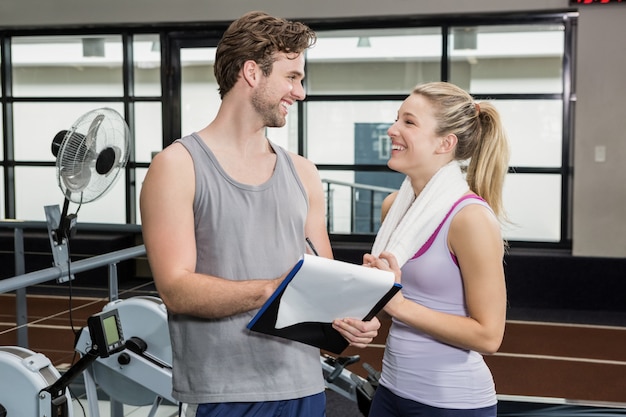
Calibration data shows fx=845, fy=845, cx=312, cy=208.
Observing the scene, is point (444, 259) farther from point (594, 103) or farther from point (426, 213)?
point (594, 103)

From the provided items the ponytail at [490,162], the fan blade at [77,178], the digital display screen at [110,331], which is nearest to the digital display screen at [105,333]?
the digital display screen at [110,331]

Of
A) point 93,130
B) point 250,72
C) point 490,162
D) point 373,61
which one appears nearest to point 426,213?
point 490,162

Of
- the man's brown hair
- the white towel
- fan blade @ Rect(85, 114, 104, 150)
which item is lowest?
the white towel

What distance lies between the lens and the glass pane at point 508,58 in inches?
280

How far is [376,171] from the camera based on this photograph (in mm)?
7621

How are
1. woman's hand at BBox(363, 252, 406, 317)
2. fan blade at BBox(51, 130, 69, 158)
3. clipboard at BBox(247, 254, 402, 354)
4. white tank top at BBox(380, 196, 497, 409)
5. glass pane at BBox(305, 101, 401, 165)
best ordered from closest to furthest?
clipboard at BBox(247, 254, 402, 354)
woman's hand at BBox(363, 252, 406, 317)
white tank top at BBox(380, 196, 497, 409)
fan blade at BBox(51, 130, 69, 158)
glass pane at BBox(305, 101, 401, 165)

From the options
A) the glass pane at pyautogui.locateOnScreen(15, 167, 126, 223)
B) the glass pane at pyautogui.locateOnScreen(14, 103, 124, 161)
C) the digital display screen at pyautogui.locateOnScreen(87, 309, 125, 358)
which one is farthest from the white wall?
the digital display screen at pyautogui.locateOnScreen(87, 309, 125, 358)

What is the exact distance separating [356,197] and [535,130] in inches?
66.0

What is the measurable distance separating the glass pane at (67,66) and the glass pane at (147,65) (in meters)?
0.19

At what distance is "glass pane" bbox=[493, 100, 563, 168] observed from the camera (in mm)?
7188

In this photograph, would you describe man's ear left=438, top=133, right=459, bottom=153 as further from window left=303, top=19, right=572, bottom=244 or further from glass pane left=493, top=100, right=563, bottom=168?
glass pane left=493, top=100, right=563, bottom=168

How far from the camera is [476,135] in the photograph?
1.96 m

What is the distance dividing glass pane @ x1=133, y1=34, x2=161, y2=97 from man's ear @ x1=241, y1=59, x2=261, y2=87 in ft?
21.0

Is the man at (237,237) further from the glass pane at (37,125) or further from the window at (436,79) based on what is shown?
the glass pane at (37,125)
